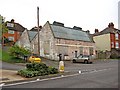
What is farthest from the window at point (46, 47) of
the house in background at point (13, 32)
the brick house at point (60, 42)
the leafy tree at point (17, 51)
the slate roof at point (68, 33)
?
the house in background at point (13, 32)

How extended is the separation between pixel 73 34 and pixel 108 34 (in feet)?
67.8

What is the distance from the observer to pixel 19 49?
3475 cm

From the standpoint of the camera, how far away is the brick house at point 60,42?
44838 mm

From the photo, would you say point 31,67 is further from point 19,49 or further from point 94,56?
point 94,56

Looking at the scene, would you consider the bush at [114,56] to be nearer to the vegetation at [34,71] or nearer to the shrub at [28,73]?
the vegetation at [34,71]

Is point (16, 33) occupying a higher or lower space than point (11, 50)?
higher

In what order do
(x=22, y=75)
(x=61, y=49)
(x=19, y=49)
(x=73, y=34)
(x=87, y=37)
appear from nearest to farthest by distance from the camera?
(x=22, y=75), (x=19, y=49), (x=61, y=49), (x=73, y=34), (x=87, y=37)

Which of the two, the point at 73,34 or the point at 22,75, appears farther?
the point at 73,34

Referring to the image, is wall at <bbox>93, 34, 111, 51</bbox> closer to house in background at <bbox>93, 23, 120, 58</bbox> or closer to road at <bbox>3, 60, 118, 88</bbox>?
house in background at <bbox>93, 23, 120, 58</bbox>

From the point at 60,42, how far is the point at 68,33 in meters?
5.29

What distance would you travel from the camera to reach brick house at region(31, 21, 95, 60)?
44.8 metres

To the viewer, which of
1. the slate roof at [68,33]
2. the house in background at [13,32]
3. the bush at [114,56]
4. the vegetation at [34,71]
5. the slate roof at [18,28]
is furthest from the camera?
the slate roof at [18,28]

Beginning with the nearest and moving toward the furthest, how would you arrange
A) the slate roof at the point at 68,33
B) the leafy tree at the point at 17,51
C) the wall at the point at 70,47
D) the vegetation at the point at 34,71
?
the vegetation at the point at 34,71, the leafy tree at the point at 17,51, the wall at the point at 70,47, the slate roof at the point at 68,33

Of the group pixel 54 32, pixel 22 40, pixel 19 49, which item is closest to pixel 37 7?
pixel 19 49
